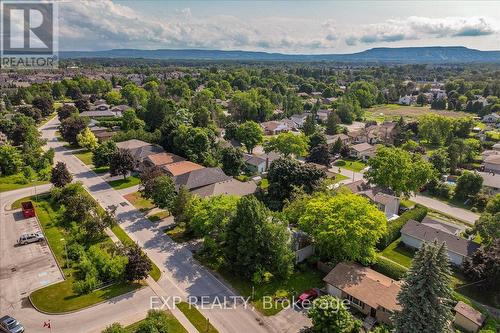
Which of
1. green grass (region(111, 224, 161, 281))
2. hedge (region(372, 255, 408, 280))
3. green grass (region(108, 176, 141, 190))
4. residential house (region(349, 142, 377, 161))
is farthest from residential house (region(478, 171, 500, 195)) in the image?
green grass (region(108, 176, 141, 190))

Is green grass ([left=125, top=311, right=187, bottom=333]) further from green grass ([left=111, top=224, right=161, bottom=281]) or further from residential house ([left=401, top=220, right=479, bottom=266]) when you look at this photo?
residential house ([left=401, top=220, right=479, bottom=266])

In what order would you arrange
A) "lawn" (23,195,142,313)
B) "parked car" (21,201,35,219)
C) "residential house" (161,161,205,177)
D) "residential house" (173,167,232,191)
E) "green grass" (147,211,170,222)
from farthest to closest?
1. "residential house" (161,161,205,177)
2. "residential house" (173,167,232,191)
3. "green grass" (147,211,170,222)
4. "parked car" (21,201,35,219)
5. "lawn" (23,195,142,313)

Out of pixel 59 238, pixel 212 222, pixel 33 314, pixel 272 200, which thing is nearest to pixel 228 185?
pixel 272 200

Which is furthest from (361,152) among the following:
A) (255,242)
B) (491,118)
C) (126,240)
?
(491,118)

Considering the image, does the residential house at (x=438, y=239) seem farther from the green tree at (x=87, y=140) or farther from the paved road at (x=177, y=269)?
the green tree at (x=87, y=140)

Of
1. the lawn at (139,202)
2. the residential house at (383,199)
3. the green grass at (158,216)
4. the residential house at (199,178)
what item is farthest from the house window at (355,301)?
the lawn at (139,202)

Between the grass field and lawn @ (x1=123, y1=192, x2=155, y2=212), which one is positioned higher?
the grass field

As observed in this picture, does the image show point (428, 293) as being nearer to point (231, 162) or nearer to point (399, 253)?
point (399, 253)
